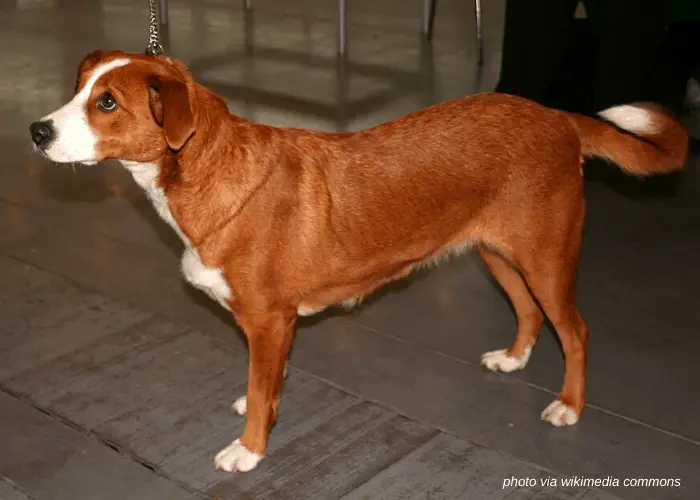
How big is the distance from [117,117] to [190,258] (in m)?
0.56

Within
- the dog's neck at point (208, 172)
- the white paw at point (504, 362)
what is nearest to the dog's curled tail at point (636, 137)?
the white paw at point (504, 362)

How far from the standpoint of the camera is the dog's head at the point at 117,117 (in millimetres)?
2838

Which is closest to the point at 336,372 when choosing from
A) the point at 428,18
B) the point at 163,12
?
the point at 428,18

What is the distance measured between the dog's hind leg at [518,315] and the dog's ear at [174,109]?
58.9 inches

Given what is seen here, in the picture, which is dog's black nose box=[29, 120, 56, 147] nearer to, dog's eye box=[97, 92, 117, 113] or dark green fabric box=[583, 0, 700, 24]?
dog's eye box=[97, 92, 117, 113]

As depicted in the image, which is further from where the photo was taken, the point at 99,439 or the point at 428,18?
the point at 428,18

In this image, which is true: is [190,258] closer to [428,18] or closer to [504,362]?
[504,362]

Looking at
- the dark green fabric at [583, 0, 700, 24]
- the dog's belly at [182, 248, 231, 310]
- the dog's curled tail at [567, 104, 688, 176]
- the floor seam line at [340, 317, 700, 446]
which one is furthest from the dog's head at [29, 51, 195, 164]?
the dark green fabric at [583, 0, 700, 24]

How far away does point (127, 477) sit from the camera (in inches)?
128

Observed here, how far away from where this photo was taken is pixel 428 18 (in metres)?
9.16

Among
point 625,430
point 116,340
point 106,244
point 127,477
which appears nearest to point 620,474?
point 625,430

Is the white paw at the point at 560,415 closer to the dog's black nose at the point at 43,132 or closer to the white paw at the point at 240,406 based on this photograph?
the white paw at the point at 240,406

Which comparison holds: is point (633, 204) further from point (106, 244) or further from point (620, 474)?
point (106, 244)

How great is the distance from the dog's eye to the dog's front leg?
2.67 feet
